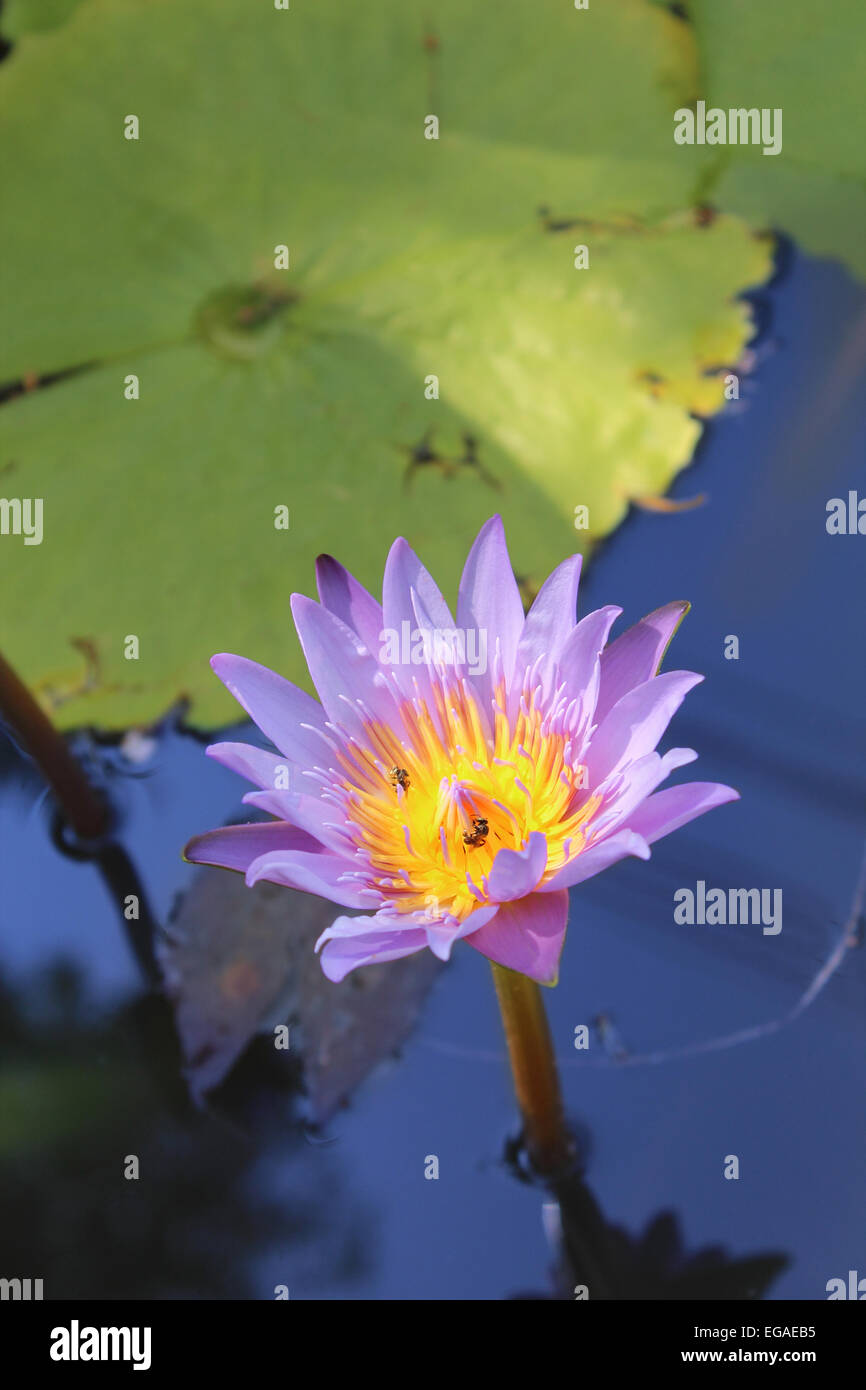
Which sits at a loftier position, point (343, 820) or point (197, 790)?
point (197, 790)

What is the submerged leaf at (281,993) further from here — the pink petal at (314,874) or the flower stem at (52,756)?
the pink petal at (314,874)

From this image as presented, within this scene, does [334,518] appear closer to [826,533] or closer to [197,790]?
[197,790]

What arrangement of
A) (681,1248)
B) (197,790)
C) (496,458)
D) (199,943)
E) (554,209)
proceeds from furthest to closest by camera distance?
(554,209) < (496,458) < (197,790) < (199,943) < (681,1248)

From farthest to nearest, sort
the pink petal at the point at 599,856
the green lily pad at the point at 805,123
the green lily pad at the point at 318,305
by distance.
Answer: the green lily pad at the point at 805,123, the green lily pad at the point at 318,305, the pink petal at the point at 599,856

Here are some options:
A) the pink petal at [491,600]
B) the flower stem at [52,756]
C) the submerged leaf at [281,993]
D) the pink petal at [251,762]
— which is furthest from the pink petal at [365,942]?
the flower stem at [52,756]

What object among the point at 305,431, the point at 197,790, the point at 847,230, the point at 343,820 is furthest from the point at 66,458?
the point at 847,230

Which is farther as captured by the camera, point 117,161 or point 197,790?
point 117,161

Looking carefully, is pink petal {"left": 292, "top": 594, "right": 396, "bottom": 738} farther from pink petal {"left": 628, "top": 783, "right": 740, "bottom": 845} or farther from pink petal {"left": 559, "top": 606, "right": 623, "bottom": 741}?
pink petal {"left": 628, "top": 783, "right": 740, "bottom": 845}
